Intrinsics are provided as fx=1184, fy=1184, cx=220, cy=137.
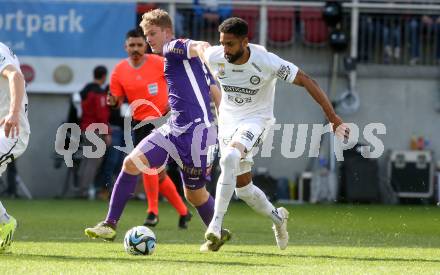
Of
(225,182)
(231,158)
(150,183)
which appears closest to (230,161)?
(231,158)

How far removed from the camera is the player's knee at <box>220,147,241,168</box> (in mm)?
10008

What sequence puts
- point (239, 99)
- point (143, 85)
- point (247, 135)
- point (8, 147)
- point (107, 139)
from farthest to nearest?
1. point (107, 139)
2. point (143, 85)
3. point (239, 99)
4. point (247, 135)
5. point (8, 147)

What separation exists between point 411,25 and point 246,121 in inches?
480

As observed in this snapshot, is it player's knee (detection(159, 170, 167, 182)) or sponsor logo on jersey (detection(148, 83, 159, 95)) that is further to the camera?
player's knee (detection(159, 170, 167, 182))

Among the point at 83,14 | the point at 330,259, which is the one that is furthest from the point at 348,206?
the point at 330,259

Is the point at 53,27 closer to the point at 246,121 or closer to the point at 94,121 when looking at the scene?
the point at 94,121

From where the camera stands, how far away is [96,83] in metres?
20.0

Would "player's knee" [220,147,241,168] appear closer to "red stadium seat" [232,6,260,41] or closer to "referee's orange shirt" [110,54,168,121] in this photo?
"referee's orange shirt" [110,54,168,121]

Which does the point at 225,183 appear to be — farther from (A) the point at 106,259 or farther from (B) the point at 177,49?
(B) the point at 177,49

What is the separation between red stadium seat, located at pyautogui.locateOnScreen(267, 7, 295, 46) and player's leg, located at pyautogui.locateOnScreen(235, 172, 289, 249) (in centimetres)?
1116

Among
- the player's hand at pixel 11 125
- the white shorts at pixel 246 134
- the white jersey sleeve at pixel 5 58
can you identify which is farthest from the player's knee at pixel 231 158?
the white jersey sleeve at pixel 5 58

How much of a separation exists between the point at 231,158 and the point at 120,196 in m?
1.47

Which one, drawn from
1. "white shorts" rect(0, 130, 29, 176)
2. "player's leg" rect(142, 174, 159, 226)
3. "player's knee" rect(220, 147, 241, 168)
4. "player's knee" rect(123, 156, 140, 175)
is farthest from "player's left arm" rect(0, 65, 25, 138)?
"player's leg" rect(142, 174, 159, 226)

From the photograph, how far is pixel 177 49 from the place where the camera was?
10.9m
